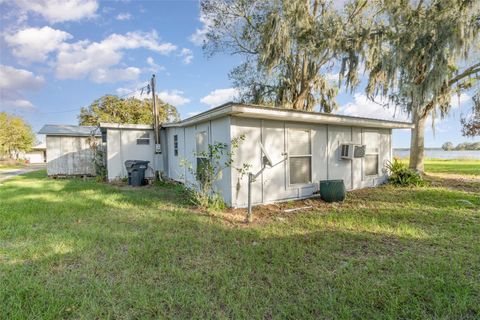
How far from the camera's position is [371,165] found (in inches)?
316

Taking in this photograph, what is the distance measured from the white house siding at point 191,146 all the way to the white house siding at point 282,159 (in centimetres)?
27

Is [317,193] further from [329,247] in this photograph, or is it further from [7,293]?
[7,293]

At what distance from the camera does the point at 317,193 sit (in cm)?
657

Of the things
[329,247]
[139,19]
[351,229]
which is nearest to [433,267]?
[329,247]

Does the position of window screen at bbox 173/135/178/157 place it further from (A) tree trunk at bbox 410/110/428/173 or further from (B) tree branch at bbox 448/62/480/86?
(B) tree branch at bbox 448/62/480/86

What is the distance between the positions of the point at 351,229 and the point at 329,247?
1.01 m

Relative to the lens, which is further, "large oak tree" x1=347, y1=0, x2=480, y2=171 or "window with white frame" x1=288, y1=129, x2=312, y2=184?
"large oak tree" x1=347, y1=0, x2=480, y2=171

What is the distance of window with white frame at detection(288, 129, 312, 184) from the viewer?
6160 millimetres

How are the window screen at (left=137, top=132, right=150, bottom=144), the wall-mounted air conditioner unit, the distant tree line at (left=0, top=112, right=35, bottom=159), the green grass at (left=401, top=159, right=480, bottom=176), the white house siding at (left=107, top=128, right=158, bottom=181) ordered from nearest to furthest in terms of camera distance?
the wall-mounted air conditioner unit → the white house siding at (left=107, top=128, right=158, bottom=181) → the window screen at (left=137, top=132, right=150, bottom=144) → the green grass at (left=401, top=159, right=480, bottom=176) → the distant tree line at (left=0, top=112, right=35, bottom=159)

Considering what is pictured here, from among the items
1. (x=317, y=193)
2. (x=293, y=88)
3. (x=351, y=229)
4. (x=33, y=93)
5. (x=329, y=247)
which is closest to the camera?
(x=329, y=247)

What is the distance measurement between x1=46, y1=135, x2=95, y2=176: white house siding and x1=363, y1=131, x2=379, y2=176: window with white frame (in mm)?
12873

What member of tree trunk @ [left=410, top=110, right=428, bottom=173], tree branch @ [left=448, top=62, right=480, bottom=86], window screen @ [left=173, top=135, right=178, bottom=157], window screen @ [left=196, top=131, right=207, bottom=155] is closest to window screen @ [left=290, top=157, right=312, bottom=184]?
window screen @ [left=196, top=131, right=207, bottom=155]

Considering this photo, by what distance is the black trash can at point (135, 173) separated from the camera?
354 inches

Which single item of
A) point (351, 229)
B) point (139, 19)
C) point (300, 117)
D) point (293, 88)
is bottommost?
point (351, 229)
